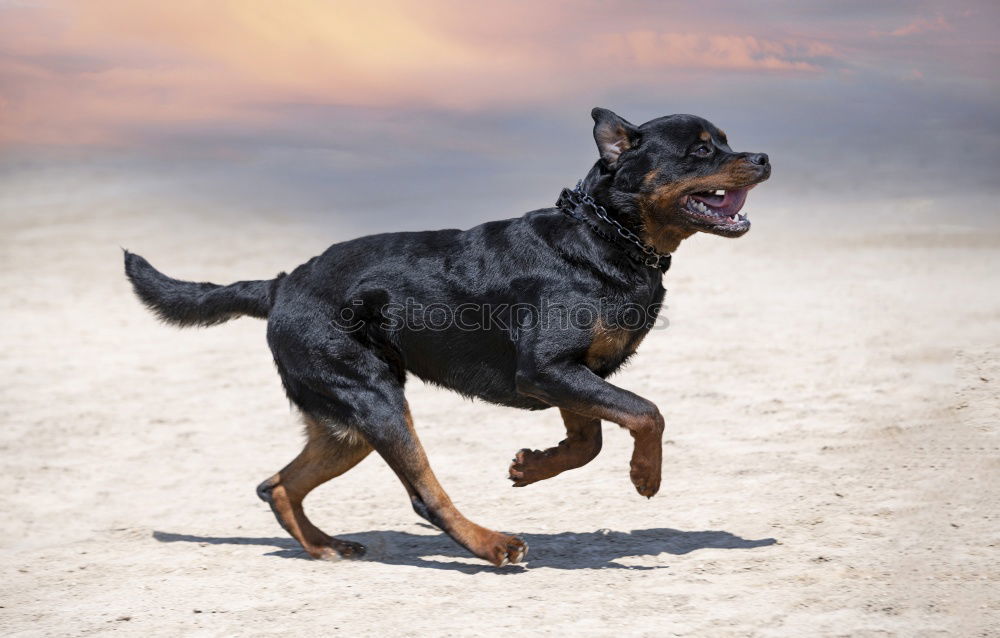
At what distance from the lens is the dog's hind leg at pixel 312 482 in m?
5.73

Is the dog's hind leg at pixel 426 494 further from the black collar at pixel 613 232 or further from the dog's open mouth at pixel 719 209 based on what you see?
the dog's open mouth at pixel 719 209

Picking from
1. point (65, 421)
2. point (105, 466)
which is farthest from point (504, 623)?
point (65, 421)

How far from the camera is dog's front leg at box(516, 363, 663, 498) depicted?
193 inches

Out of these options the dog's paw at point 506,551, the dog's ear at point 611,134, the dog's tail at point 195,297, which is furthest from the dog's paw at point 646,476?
the dog's tail at point 195,297

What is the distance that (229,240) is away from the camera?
1627cm

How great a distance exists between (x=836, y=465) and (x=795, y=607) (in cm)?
234

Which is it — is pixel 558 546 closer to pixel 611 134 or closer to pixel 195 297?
pixel 611 134

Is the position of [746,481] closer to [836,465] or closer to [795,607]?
[836,465]

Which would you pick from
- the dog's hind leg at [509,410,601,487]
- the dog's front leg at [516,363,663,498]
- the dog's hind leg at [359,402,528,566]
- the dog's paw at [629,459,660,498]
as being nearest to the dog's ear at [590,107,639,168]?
the dog's front leg at [516,363,663,498]

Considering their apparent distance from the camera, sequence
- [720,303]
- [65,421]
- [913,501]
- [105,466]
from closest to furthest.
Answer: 1. [913,501]
2. [105,466]
3. [65,421]
4. [720,303]

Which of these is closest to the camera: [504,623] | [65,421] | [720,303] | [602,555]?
[504,623]

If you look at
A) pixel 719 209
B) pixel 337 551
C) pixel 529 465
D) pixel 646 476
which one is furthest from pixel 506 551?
pixel 719 209

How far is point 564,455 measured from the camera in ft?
17.5

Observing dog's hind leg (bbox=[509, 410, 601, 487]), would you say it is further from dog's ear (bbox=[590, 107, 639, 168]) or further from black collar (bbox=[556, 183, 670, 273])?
dog's ear (bbox=[590, 107, 639, 168])
